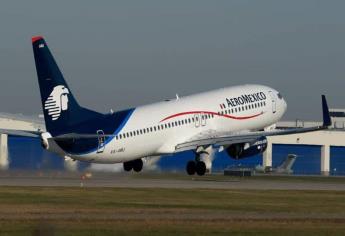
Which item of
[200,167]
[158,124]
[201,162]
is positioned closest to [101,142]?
[158,124]

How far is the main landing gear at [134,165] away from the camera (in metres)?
73.9

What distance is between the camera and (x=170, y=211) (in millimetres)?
47906

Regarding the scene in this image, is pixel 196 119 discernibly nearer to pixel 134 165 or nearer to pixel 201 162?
pixel 201 162

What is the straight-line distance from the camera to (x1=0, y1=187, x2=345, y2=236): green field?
3931cm

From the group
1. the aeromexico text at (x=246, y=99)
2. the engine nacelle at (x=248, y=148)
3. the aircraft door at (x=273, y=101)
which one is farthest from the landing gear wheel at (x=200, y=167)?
the aircraft door at (x=273, y=101)

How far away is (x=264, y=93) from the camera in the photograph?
257 ft

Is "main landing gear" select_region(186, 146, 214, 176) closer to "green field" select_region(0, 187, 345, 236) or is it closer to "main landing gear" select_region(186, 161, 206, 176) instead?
"main landing gear" select_region(186, 161, 206, 176)

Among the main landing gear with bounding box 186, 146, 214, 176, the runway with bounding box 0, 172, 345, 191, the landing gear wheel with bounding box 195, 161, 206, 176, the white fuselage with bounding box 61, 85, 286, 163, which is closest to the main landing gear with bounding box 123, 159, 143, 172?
the runway with bounding box 0, 172, 345, 191

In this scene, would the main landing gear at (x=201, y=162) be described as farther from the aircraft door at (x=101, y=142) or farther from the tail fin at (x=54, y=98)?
the tail fin at (x=54, y=98)

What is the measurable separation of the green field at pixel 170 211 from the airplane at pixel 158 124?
4.58 meters

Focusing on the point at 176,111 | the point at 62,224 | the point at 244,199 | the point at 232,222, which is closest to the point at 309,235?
the point at 232,222

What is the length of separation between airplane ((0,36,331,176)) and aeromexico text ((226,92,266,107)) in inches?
2.8

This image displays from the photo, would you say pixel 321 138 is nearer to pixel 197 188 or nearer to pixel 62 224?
pixel 197 188

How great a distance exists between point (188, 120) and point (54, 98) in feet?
39.8
